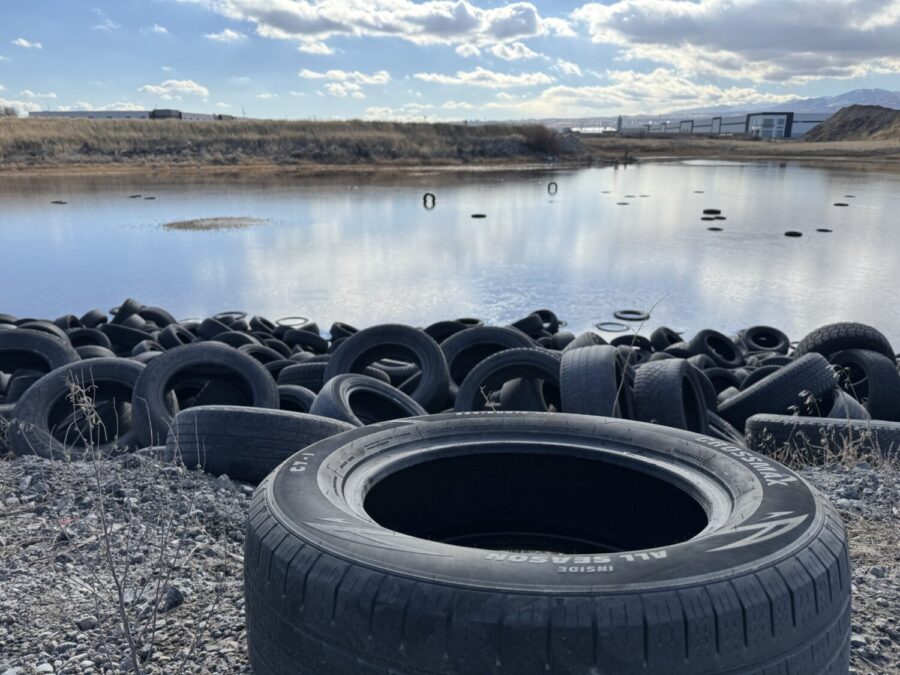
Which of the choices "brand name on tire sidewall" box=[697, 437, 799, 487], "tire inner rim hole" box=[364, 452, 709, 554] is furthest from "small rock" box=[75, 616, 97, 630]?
"brand name on tire sidewall" box=[697, 437, 799, 487]

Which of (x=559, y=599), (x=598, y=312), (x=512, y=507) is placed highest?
(x=559, y=599)

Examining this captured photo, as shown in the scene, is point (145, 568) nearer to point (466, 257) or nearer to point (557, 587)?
point (557, 587)

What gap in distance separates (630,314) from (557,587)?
8.86 meters

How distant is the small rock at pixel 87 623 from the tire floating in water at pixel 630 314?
822cm

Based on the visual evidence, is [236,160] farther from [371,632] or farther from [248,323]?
[371,632]

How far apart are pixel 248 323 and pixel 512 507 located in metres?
7.18

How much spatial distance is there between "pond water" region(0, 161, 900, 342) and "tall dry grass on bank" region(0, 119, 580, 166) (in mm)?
24005

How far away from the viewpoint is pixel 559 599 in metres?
1.68

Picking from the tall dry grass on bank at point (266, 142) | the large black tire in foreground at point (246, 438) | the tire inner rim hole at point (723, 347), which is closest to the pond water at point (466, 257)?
the tire inner rim hole at point (723, 347)

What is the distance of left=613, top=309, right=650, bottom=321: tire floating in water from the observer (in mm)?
10023

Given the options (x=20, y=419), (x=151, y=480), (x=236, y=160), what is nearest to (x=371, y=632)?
(x=151, y=480)

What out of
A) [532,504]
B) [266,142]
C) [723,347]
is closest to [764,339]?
[723,347]

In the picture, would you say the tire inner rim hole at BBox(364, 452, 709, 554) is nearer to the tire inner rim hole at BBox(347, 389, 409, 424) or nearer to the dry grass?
the tire inner rim hole at BBox(347, 389, 409, 424)

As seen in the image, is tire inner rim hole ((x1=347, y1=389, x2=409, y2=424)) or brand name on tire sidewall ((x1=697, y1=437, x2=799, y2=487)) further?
tire inner rim hole ((x1=347, y1=389, x2=409, y2=424))
